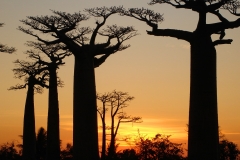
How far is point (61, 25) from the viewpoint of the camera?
1418cm

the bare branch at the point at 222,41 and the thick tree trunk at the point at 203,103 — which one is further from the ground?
the bare branch at the point at 222,41

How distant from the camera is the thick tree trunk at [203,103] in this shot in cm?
946

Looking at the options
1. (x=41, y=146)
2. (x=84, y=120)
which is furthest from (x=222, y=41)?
(x=41, y=146)

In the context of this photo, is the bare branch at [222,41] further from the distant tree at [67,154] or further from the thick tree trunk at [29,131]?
the distant tree at [67,154]

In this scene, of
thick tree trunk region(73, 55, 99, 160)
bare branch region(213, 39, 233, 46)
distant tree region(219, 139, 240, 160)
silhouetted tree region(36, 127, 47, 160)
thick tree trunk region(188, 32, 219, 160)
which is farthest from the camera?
silhouetted tree region(36, 127, 47, 160)

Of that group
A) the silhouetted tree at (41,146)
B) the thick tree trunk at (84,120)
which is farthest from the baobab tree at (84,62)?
the silhouetted tree at (41,146)

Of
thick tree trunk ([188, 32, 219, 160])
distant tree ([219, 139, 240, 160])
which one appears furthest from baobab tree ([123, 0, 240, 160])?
distant tree ([219, 139, 240, 160])

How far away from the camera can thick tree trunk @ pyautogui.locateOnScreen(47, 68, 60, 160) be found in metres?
18.7

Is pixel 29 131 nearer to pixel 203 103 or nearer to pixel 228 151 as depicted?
pixel 228 151

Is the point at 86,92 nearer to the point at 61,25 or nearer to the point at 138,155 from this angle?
the point at 61,25

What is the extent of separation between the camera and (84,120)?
12.7m

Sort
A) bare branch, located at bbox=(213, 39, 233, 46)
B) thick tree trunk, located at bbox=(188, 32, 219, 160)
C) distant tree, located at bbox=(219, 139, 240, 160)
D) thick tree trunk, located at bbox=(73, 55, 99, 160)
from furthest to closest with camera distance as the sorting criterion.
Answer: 1. distant tree, located at bbox=(219, 139, 240, 160)
2. thick tree trunk, located at bbox=(73, 55, 99, 160)
3. bare branch, located at bbox=(213, 39, 233, 46)
4. thick tree trunk, located at bbox=(188, 32, 219, 160)

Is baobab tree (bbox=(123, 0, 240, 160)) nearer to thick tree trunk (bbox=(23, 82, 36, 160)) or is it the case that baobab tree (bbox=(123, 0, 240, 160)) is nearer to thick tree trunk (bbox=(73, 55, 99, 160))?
thick tree trunk (bbox=(73, 55, 99, 160))

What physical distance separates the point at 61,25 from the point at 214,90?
18.1 feet
